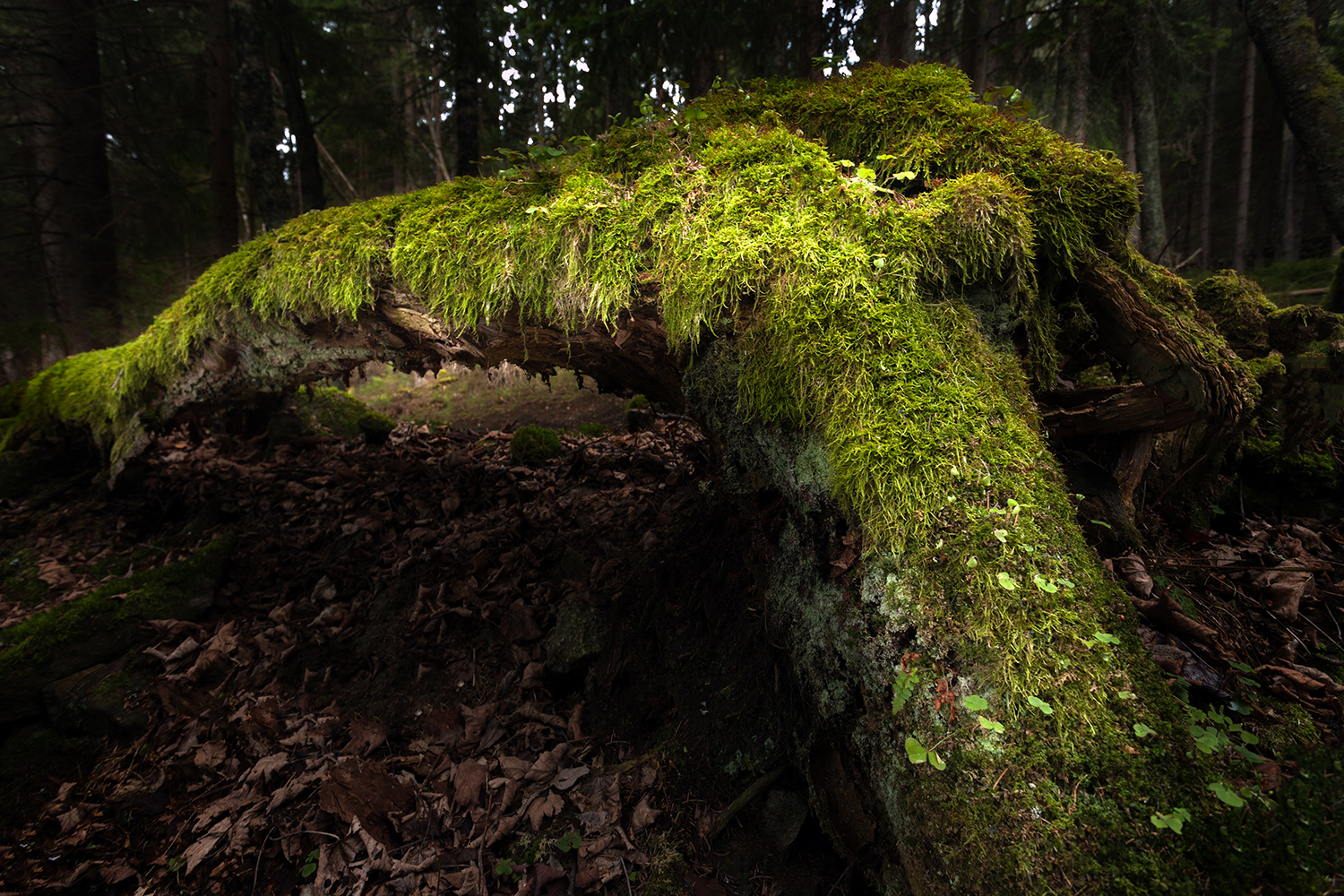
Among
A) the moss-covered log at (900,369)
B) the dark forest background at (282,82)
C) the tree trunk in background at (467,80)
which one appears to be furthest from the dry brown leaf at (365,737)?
the tree trunk in background at (467,80)

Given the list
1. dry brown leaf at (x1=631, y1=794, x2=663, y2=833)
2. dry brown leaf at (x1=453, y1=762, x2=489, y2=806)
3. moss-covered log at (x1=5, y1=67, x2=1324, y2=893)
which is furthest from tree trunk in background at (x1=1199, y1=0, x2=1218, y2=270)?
dry brown leaf at (x1=453, y1=762, x2=489, y2=806)

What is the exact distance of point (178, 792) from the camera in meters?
2.99

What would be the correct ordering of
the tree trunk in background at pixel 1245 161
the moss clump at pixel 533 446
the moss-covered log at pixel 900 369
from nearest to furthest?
the moss-covered log at pixel 900 369 < the moss clump at pixel 533 446 < the tree trunk in background at pixel 1245 161

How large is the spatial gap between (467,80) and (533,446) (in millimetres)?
6733

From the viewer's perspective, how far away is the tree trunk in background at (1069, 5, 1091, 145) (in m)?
7.98

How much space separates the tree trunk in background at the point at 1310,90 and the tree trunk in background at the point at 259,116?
11022 millimetres

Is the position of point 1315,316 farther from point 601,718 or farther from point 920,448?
point 601,718

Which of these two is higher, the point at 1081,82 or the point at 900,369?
the point at 1081,82

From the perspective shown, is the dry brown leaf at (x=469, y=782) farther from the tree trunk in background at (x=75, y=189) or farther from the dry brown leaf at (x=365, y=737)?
the tree trunk in background at (x=75, y=189)

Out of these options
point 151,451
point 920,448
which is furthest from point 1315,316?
point 151,451

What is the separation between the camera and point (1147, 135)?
8.31 m

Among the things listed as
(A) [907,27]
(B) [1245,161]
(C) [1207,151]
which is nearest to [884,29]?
(A) [907,27]

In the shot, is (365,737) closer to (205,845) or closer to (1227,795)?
(205,845)

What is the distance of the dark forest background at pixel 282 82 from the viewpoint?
6812mm
